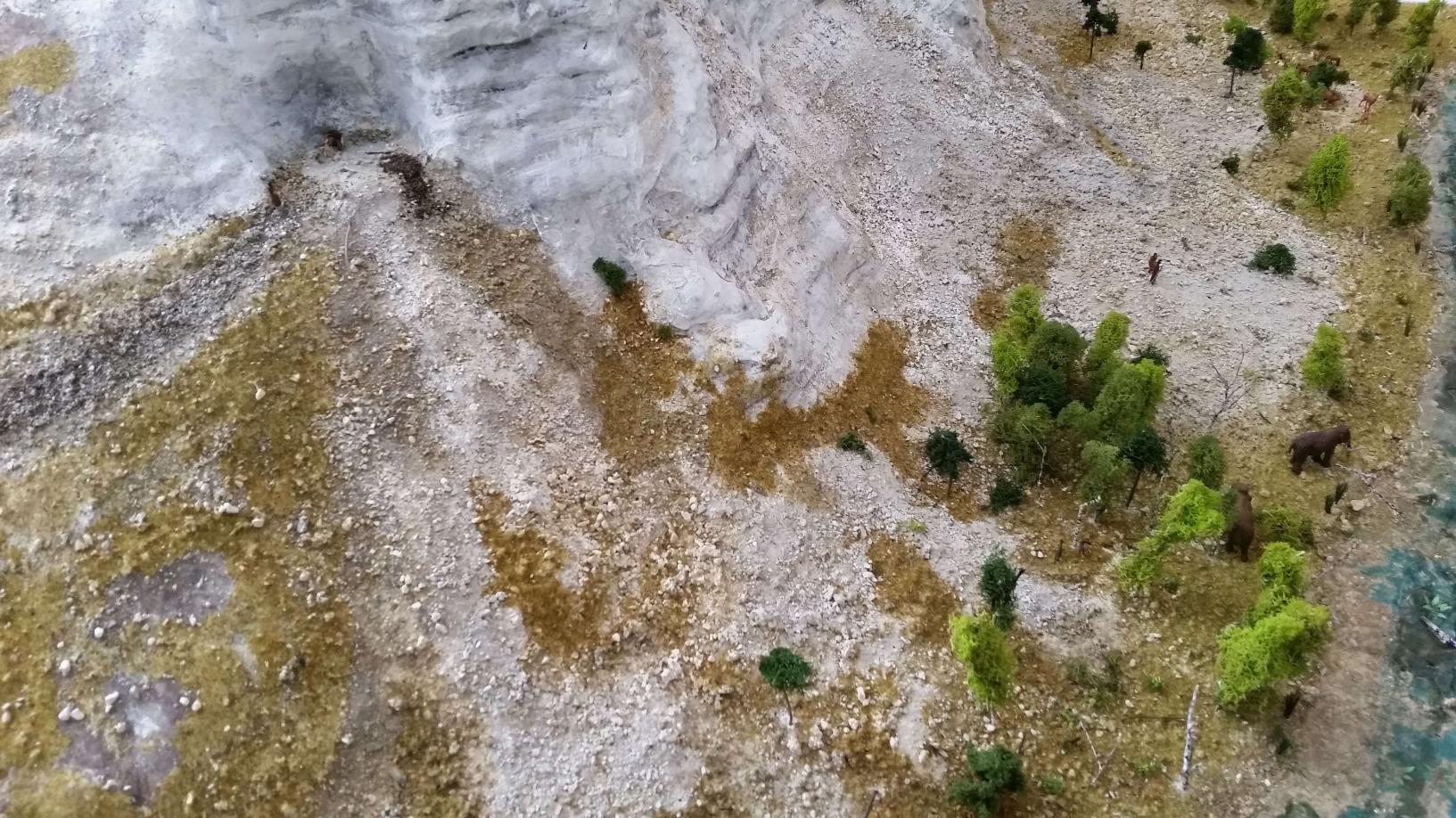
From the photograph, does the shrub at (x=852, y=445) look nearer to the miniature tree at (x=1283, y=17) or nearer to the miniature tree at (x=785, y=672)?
the miniature tree at (x=785, y=672)

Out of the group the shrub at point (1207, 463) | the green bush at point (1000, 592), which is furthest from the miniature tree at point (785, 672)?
the shrub at point (1207, 463)

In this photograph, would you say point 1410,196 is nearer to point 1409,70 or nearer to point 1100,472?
point 1409,70

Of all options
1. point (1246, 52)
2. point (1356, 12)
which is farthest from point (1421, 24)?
point (1246, 52)

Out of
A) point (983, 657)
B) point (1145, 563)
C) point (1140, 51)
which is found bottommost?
point (983, 657)

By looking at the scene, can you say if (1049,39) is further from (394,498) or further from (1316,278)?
(394,498)

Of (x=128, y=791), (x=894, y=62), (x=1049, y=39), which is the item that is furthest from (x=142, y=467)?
(x=1049, y=39)

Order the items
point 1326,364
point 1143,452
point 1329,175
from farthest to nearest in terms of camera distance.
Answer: point 1329,175 < point 1326,364 < point 1143,452
